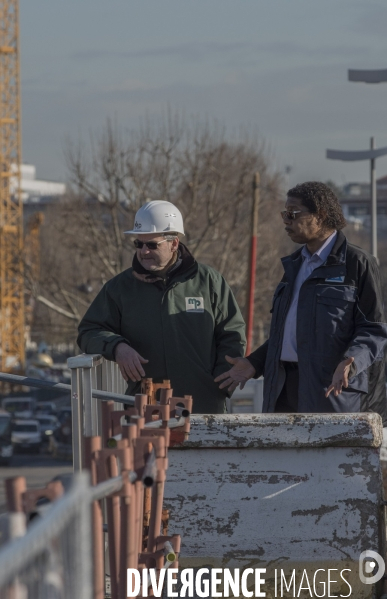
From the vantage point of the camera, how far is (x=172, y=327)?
17.6ft

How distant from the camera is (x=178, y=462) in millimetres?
4738

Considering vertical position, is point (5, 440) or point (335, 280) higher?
point (335, 280)

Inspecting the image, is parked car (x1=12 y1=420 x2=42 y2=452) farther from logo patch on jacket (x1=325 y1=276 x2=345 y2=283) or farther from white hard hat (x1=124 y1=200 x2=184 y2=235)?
logo patch on jacket (x1=325 y1=276 x2=345 y2=283)

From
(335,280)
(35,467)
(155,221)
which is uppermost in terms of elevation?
(155,221)

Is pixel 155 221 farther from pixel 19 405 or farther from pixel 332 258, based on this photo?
pixel 19 405

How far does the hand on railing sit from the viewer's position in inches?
203

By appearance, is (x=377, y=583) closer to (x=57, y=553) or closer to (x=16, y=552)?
(x=57, y=553)

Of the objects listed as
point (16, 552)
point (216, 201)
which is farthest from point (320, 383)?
point (216, 201)

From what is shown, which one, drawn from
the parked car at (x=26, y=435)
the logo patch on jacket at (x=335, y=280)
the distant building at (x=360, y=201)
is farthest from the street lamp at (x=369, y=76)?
the distant building at (x=360, y=201)

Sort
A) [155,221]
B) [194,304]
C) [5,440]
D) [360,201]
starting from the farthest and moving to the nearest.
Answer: [360,201] < [5,440] < [194,304] < [155,221]

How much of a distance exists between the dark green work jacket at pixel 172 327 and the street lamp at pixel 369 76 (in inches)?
474

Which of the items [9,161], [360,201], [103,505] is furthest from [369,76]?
[360,201]

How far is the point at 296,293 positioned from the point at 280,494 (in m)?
0.97

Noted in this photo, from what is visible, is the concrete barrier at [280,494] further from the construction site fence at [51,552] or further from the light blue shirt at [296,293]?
the construction site fence at [51,552]
